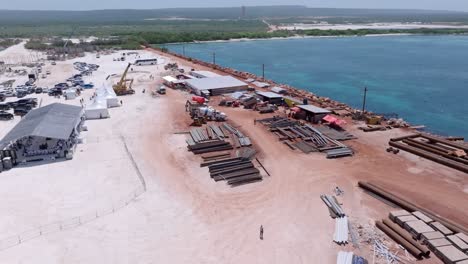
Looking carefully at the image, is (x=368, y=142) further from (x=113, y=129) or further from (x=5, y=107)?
(x=5, y=107)

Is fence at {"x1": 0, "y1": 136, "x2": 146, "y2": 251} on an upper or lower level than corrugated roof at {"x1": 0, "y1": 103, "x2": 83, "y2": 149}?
lower

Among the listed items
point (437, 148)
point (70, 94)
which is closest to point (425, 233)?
point (437, 148)

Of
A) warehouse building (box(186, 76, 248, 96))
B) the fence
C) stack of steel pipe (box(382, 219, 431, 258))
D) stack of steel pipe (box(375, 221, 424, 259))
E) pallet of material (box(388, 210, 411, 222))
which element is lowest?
the fence

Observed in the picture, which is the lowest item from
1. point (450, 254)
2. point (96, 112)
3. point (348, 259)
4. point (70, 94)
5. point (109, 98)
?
point (348, 259)

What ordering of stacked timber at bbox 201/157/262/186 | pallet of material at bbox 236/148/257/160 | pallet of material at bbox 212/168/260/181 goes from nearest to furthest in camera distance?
1. stacked timber at bbox 201/157/262/186
2. pallet of material at bbox 212/168/260/181
3. pallet of material at bbox 236/148/257/160

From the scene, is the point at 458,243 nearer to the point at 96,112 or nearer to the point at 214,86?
the point at 96,112

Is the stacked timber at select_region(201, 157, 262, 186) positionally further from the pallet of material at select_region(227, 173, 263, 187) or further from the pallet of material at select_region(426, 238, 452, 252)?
the pallet of material at select_region(426, 238, 452, 252)

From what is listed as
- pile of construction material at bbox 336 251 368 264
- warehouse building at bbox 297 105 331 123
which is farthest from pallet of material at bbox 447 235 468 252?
warehouse building at bbox 297 105 331 123
